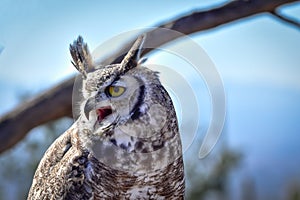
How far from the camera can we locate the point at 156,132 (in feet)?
5.30

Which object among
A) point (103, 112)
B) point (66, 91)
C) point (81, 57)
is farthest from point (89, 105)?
point (66, 91)

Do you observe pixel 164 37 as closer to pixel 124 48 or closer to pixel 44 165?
pixel 124 48

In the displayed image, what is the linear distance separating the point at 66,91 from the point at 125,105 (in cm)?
75

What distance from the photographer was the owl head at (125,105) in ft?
4.98

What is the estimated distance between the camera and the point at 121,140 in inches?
64.3

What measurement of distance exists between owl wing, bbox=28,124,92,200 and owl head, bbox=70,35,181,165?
0.29ft

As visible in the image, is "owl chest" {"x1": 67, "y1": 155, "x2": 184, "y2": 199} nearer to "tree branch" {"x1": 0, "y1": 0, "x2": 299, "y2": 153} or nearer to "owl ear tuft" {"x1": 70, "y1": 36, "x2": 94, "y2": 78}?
"owl ear tuft" {"x1": 70, "y1": 36, "x2": 94, "y2": 78}

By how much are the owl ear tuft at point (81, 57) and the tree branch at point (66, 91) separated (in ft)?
1.92

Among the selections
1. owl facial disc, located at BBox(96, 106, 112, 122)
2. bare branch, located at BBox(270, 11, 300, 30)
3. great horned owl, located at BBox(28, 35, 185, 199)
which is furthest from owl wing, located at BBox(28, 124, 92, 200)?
bare branch, located at BBox(270, 11, 300, 30)

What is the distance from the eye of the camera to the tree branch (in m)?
2.26

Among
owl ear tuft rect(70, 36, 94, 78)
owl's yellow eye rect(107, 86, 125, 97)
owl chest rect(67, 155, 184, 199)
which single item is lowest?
owl chest rect(67, 155, 184, 199)

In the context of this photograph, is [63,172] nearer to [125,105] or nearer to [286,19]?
[125,105]

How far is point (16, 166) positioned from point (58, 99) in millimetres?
5365

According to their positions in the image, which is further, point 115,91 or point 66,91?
point 66,91
